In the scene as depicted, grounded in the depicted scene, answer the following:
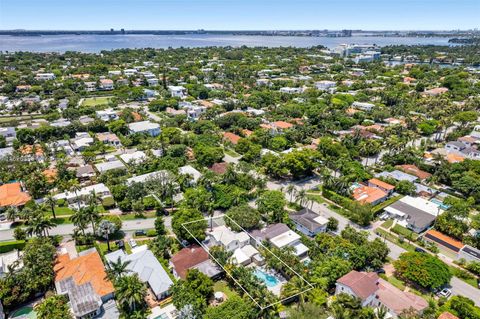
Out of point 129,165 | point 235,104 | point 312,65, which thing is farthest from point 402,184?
point 312,65

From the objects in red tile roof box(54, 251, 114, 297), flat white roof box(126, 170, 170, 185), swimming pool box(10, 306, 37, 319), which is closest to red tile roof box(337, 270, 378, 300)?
red tile roof box(54, 251, 114, 297)

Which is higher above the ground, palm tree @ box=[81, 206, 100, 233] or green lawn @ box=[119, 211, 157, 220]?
palm tree @ box=[81, 206, 100, 233]

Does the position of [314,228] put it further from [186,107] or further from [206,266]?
[186,107]

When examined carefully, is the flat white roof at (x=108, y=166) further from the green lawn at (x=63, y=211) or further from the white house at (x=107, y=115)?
the white house at (x=107, y=115)

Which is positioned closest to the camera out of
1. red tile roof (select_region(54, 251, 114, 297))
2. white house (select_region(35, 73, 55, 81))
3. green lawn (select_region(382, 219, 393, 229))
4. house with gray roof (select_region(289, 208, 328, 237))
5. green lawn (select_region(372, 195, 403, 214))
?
red tile roof (select_region(54, 251, 114, 297))

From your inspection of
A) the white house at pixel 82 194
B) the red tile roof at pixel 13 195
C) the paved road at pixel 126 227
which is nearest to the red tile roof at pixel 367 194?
the paved road at pixel 126 227

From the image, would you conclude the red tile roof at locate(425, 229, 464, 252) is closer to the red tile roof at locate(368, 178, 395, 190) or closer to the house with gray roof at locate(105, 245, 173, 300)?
the red tile roof at locate(368, 178, 395, 190)

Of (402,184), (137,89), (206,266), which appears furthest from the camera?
(137,89)

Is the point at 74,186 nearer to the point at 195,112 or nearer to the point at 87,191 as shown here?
the point at 87,191
